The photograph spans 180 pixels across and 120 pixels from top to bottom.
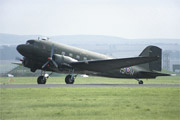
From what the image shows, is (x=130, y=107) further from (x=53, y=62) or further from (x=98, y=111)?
(x=53, y=62)

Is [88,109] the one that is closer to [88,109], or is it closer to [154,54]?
[88,109]

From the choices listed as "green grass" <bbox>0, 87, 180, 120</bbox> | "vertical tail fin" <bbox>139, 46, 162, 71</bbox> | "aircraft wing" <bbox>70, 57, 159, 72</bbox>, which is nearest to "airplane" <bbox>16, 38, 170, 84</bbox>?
"aircraft wing" <bbox>70, 57, 159, 72</bbox>

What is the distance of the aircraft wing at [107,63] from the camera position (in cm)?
3472

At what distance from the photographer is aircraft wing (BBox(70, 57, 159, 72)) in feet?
114

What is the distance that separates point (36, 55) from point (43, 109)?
1800 centimetres

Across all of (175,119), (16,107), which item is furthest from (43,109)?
(175,119)

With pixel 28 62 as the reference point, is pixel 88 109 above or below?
below

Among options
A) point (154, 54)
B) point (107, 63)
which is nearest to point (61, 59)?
point (107, 63)

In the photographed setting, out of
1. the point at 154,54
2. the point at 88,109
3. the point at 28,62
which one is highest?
the point at 154,54

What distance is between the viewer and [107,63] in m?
36.1

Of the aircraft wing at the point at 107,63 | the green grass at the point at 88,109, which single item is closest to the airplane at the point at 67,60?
the aircraft wing at the point at 107,63

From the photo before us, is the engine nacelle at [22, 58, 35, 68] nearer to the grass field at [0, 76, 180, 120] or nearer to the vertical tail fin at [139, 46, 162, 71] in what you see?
the vertical tail fin at [139, 46, 162, 71]

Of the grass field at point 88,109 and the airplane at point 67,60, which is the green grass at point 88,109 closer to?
the grass field at point 88,109

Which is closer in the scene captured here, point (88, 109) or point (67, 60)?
point (88, 109)
